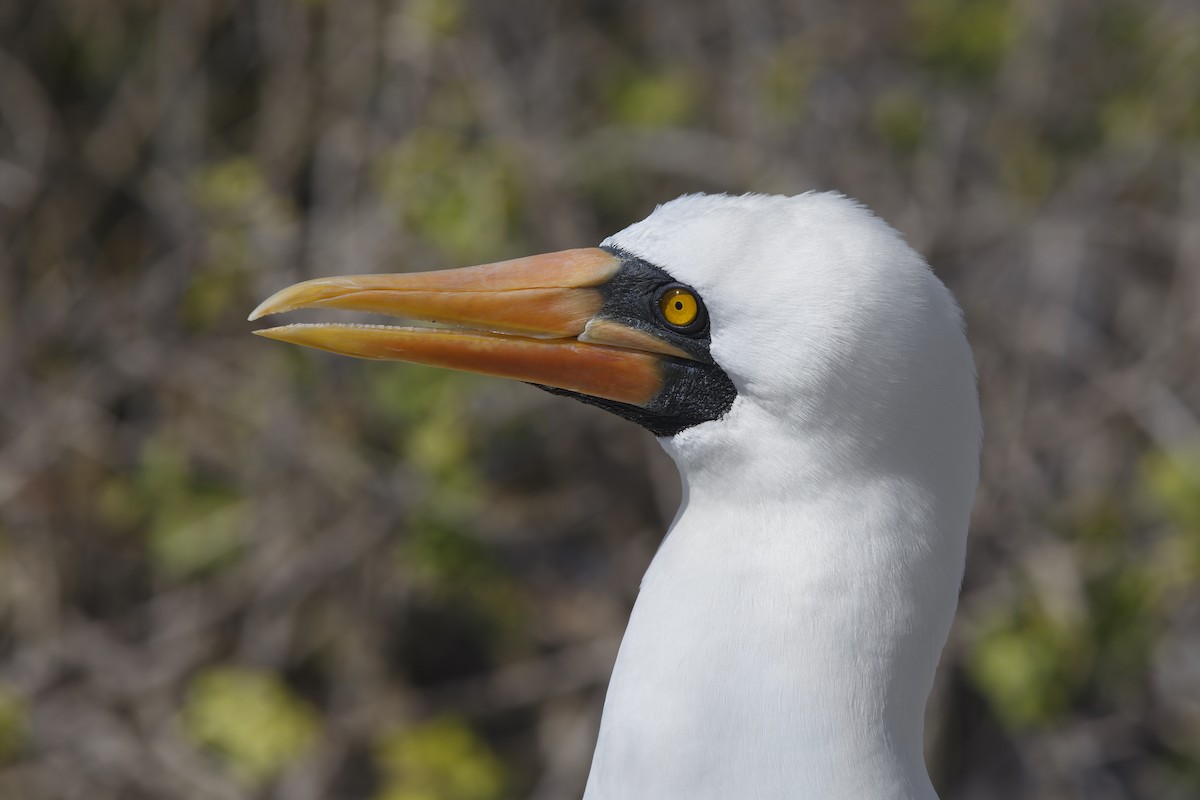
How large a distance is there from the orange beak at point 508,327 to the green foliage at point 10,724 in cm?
207

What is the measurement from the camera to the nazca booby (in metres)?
1.50

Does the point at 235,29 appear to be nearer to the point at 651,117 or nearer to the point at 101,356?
the point at 101,356

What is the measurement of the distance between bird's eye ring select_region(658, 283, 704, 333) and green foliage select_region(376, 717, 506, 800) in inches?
74.8

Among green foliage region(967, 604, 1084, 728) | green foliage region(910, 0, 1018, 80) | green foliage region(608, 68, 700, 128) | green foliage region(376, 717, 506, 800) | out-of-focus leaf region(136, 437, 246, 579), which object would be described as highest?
green foliage region(910, 0, 1018, 80)

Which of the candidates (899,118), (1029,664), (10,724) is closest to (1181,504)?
(1029,664)

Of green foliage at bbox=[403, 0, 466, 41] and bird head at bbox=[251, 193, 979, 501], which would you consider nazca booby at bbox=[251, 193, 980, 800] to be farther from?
green foliage at bbox=[403, 0, 466, 41]

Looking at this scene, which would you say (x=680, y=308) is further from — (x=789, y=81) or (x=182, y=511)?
(x=182, y=511)

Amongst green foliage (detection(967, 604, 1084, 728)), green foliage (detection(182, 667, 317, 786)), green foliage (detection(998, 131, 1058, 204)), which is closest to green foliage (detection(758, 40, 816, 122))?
green foliage (detection(998, 131, 1058, 204))

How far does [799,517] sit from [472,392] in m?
1.93

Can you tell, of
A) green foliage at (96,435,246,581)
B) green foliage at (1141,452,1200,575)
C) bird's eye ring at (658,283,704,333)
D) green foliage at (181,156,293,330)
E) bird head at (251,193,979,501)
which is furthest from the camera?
green foliage at (96,435,246,581)

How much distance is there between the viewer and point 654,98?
372 cm

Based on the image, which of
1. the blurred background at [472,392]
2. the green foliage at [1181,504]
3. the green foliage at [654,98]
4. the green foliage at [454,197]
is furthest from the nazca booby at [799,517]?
the green foliage at [654,98]

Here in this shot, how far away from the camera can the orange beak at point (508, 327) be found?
5.50ft

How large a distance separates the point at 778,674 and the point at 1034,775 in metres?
2.74
